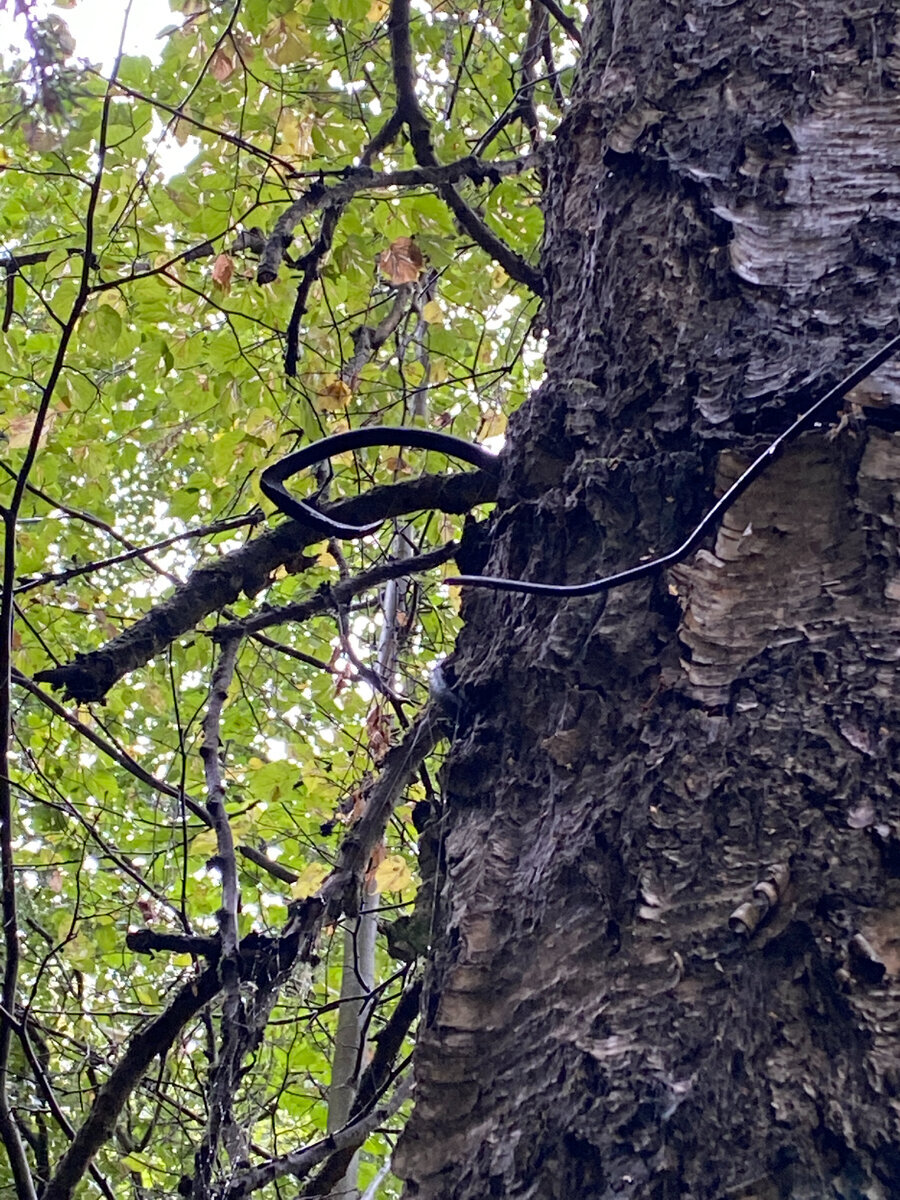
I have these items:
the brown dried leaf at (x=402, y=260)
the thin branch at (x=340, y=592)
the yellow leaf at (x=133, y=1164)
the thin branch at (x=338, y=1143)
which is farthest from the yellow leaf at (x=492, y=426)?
the yellow leaf at (x=133, y=1164)

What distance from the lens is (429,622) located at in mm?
3416

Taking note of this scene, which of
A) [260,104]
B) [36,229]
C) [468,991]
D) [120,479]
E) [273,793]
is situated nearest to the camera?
[468,991]

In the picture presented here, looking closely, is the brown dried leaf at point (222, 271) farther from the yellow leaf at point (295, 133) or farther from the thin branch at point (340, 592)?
the thin branch at point (340, 592)

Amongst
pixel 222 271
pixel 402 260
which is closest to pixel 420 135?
pixel 402 260

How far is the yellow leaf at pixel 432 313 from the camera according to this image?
10.2 feet

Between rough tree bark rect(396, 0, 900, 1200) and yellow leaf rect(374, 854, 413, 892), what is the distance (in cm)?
153

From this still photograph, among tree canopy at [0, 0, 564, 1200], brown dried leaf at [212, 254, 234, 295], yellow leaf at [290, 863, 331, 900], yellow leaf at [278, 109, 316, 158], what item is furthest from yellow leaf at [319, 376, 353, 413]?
yellow leaf at [290, 863, 331, 900]

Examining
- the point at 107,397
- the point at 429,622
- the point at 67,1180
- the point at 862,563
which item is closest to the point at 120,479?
the point at 107,397

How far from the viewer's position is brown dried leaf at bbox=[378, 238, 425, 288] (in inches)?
94.8

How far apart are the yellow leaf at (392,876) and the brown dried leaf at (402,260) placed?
142 centimetres

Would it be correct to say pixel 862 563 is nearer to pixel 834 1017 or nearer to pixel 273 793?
pixel 834 1017

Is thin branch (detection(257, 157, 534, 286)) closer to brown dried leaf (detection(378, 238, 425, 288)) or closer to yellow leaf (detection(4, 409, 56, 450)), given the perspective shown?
brown dried leaf (detection(378, 238, 425, 288))

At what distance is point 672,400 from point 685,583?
228 mm

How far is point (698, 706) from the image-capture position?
832 millimetres
